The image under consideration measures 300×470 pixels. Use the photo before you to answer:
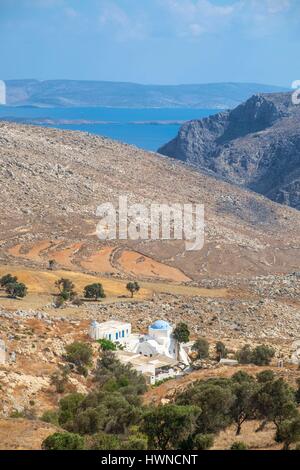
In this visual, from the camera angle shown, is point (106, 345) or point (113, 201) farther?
point (113, 201)

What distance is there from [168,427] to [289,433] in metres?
3.07

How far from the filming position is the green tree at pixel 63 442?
1716cm

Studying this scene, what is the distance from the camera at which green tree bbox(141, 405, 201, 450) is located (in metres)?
19.3

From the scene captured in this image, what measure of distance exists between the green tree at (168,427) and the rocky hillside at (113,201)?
35985 mm

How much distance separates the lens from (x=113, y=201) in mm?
74125

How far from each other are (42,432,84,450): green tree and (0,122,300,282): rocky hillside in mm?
37511

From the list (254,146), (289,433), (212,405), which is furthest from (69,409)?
(254,146)

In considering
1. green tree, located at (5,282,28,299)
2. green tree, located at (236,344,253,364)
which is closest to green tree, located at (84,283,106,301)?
green tree, located at (5,282,28,299)

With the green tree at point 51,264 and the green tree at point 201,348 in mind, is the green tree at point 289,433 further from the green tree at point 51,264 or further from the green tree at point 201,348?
the green tree at point 51,264

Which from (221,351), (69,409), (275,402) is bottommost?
(221,351)

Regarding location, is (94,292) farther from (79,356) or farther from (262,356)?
(262,356)

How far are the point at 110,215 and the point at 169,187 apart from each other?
14.1 meters
